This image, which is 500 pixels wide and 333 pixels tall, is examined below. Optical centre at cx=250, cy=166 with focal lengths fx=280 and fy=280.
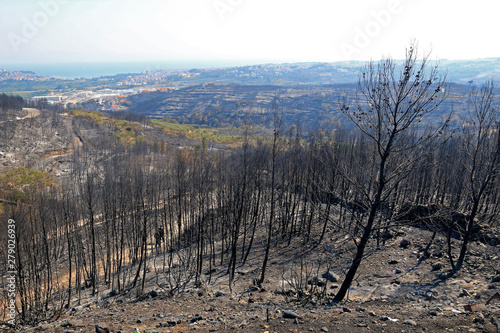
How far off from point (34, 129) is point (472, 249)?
199 feet

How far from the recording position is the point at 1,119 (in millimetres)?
48969

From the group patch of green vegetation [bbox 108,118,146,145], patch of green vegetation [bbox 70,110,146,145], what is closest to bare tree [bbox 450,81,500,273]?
patch of green vegetation [bbox 108,118,146,145]

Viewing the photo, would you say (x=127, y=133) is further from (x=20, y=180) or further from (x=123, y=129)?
(x=20, y=180)

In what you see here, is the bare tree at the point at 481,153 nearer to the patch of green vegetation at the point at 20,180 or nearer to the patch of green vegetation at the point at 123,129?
the patch of green vegetation at the point at 20,180

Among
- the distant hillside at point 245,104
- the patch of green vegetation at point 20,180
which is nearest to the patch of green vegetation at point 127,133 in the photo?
A: the patch of green vegetation at point 20,180

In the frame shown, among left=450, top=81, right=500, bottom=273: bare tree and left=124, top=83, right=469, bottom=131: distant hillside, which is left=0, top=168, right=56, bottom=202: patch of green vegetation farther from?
left=124, top=83, right=469, bottom=131: distant hillside

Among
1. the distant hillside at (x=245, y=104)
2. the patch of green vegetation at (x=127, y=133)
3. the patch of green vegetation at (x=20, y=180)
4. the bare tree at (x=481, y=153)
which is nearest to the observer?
the bare tree at (x=481, y=153)

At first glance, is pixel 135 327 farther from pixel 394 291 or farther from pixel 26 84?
pixel 26 84

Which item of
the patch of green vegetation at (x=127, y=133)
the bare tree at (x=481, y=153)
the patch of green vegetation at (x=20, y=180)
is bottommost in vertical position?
the patch of green vegetation at (x=20, y=180)

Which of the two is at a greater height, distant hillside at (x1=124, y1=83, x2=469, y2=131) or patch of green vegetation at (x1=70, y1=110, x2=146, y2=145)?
distant hillside at (x1=124, y1=83, x2=469, y2=131)

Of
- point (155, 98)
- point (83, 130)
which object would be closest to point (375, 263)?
point (83, 130)

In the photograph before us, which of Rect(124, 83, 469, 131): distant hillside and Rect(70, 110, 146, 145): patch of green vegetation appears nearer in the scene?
Rect(70, 110, 146, 145): patch of green vegetation

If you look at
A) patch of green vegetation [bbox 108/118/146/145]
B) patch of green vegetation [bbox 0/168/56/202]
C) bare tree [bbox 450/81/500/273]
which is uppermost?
bare tree [bbox 450/81/500/273]

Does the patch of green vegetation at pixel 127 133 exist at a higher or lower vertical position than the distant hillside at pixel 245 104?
lower
